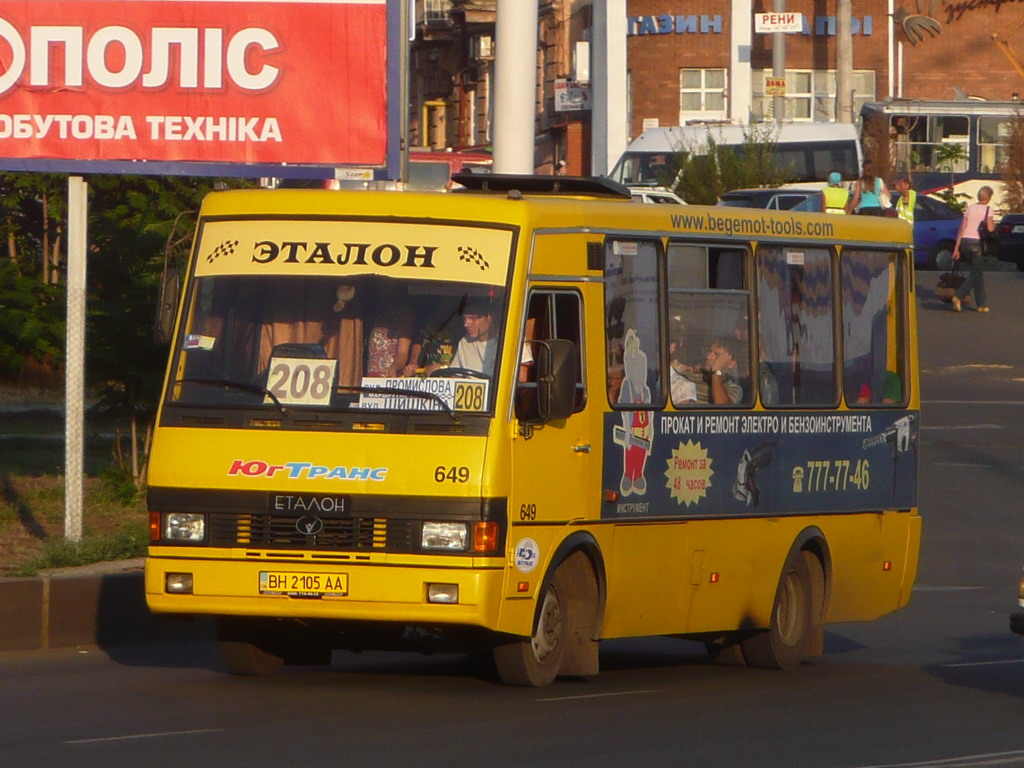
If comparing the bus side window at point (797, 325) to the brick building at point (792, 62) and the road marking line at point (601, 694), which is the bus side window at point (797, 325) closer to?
the road marking line at point (601, 694)

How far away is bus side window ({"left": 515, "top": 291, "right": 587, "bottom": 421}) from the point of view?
10.2 m

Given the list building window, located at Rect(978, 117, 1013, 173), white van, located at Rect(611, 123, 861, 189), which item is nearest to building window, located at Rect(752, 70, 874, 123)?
building window, located at Rect(978, 117, 1013, 173)

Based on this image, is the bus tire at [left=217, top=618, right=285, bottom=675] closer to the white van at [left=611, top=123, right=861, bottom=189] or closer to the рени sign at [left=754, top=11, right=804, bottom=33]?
the white van at [left=611, top=123, right=861, bottom=189]

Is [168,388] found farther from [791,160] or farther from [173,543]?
[791,160]

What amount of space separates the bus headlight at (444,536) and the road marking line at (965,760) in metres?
2.21

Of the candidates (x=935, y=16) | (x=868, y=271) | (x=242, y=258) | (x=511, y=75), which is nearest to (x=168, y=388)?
(x=242, y=258)

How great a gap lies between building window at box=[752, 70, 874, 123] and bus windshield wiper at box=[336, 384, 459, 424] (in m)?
58.3

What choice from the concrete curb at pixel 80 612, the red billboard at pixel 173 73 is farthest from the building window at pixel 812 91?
the concrete curb at pixel 80 612

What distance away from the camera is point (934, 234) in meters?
46.4

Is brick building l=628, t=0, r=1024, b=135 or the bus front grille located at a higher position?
brick building l=628, t=0, r=1024, b=135

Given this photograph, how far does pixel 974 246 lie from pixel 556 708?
82.9 feet

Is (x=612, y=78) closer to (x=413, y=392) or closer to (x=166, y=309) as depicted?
(x=166, y=309)

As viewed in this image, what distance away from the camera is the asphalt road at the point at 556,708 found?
342 inches

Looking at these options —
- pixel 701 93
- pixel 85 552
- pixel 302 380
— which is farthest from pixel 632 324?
pixel 701 93
